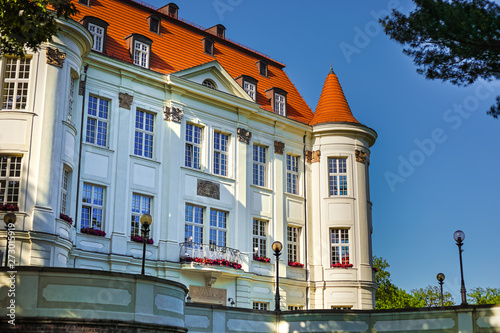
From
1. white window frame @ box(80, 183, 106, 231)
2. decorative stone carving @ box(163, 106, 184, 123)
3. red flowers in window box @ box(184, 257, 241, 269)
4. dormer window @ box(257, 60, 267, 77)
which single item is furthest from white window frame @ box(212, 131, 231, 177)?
dormer window @ box(257, 60, 267, 77)

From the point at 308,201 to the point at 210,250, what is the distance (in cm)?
841

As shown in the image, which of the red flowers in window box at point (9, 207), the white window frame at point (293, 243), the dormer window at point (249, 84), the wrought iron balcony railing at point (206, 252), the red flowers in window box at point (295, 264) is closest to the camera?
the red flowers in window box at point (9, 207)

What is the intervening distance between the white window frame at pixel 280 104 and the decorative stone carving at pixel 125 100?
33.4 ft

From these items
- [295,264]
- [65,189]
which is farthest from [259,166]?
[65,189]

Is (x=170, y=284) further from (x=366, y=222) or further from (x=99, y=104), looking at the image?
(x=366, y=222)

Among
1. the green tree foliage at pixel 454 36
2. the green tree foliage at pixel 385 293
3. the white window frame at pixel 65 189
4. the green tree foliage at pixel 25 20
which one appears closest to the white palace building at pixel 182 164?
the white window frame at pixel 65 189

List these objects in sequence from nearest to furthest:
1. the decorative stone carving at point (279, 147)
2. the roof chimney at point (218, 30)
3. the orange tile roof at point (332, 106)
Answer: the decorative stone carving at point (279, 147), the orange tile roof at point (332, 106), the roof chimney at point (218, 30)

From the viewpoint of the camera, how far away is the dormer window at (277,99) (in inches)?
1510

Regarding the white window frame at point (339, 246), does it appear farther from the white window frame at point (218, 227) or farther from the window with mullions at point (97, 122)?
the window with mullions at point (97, 122)

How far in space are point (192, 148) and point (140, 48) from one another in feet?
18.1

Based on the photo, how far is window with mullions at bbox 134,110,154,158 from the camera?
31.3m

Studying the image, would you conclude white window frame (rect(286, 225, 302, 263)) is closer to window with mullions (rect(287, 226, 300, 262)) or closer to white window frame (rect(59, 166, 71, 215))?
window with mullions (rect(287, 226, 300, 262))

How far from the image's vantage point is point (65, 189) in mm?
27703

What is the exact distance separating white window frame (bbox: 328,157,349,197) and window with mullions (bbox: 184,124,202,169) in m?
8.81
